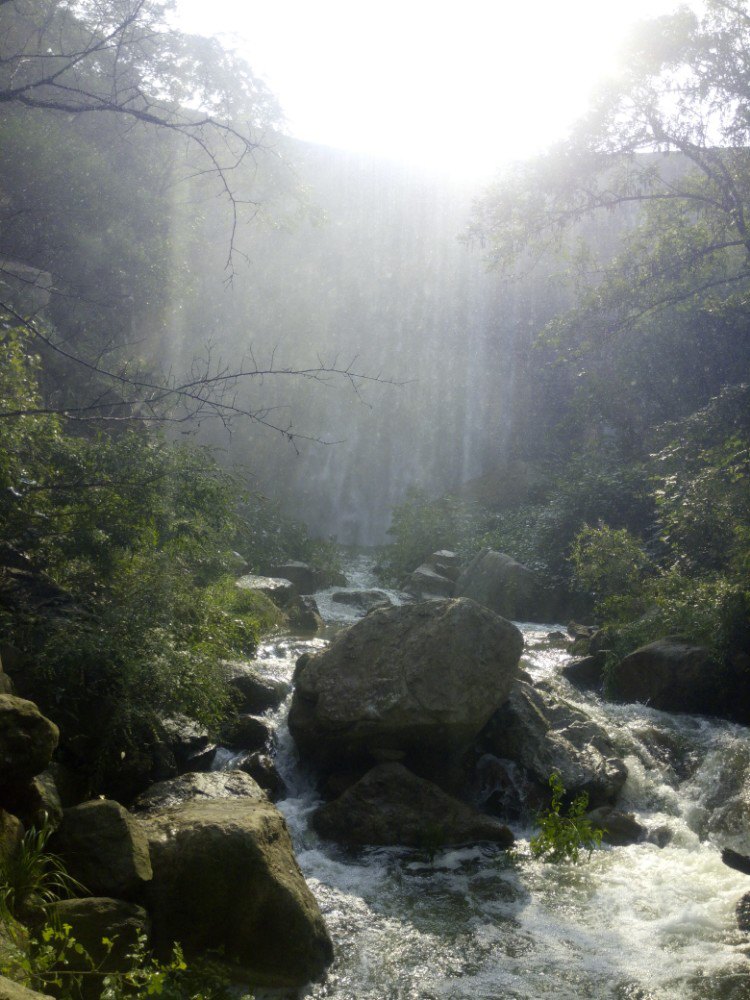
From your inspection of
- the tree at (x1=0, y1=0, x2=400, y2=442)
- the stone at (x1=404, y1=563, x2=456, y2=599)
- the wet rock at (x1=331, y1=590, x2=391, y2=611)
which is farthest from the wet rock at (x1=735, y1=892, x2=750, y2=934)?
the tree at (x1=0, y1=0, x2=400, y2=442)

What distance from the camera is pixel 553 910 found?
511cm

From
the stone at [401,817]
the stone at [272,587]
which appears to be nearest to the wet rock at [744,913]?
the stone at [401,817]

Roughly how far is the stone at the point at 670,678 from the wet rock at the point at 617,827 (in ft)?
8.20

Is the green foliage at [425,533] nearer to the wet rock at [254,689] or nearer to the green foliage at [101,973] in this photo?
the wet rock at [254,689]

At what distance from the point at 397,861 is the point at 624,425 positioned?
→ 15898 mm

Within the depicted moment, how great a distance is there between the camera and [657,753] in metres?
7.75

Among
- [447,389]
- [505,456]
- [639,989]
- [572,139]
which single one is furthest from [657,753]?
[447,389]

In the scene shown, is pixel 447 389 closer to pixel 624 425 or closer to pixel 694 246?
pixel 624 425

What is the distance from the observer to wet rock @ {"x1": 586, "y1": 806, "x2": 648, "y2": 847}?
20.5 feet

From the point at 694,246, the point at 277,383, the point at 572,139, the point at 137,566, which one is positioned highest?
the point at 572,139

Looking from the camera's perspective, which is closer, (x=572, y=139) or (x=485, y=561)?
(x=572, y=139)

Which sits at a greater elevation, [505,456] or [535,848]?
[505,456]

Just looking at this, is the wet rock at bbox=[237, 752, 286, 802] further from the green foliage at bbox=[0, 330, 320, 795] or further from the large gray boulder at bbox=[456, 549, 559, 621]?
the large gray boulder at bbox=[456, 549, 559, 621]

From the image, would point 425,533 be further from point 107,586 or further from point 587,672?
point 107,586
